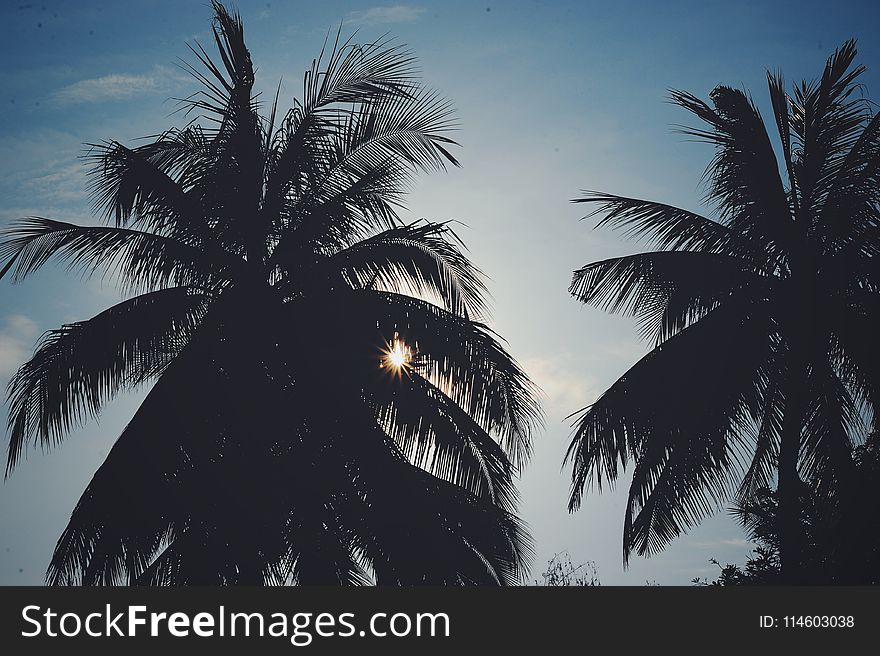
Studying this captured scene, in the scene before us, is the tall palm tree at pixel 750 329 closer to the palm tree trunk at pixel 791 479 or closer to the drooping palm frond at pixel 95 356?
the palm tree trunk at pixel 791 479

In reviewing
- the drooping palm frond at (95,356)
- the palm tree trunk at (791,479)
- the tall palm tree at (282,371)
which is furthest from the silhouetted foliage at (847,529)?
the drooping palm frond at (95,356)

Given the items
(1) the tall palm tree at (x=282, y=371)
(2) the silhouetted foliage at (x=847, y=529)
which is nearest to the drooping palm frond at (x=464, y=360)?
(1) the tall palm tree at (x=282, y=371)

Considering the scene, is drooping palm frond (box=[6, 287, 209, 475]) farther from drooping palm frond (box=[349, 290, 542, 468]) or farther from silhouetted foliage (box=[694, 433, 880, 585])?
silhouetted foliage (box=[694, 433, 880, 585])

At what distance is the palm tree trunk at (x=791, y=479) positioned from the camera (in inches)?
470

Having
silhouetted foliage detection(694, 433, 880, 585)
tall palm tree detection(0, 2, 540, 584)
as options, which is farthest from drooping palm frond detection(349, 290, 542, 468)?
silhouetted foliage detection(694, 433, 880, 585)

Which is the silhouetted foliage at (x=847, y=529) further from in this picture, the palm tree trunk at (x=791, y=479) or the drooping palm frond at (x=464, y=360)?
the drooping palm frond at (x=464, y=360)

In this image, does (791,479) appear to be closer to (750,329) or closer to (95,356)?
(750,329)

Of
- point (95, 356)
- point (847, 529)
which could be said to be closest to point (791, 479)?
point (847, 529)

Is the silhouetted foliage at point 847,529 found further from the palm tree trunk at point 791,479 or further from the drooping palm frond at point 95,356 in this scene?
the drooping palm frond at point 95,356

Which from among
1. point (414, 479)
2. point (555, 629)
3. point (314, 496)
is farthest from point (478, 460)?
point (555, 629)

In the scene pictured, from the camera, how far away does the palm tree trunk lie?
470 inches

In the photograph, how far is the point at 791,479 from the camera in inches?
477

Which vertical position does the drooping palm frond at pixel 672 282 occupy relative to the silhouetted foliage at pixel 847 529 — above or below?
above

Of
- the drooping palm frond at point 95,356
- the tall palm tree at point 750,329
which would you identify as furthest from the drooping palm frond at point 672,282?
the drooping palm frond at point 95,356
